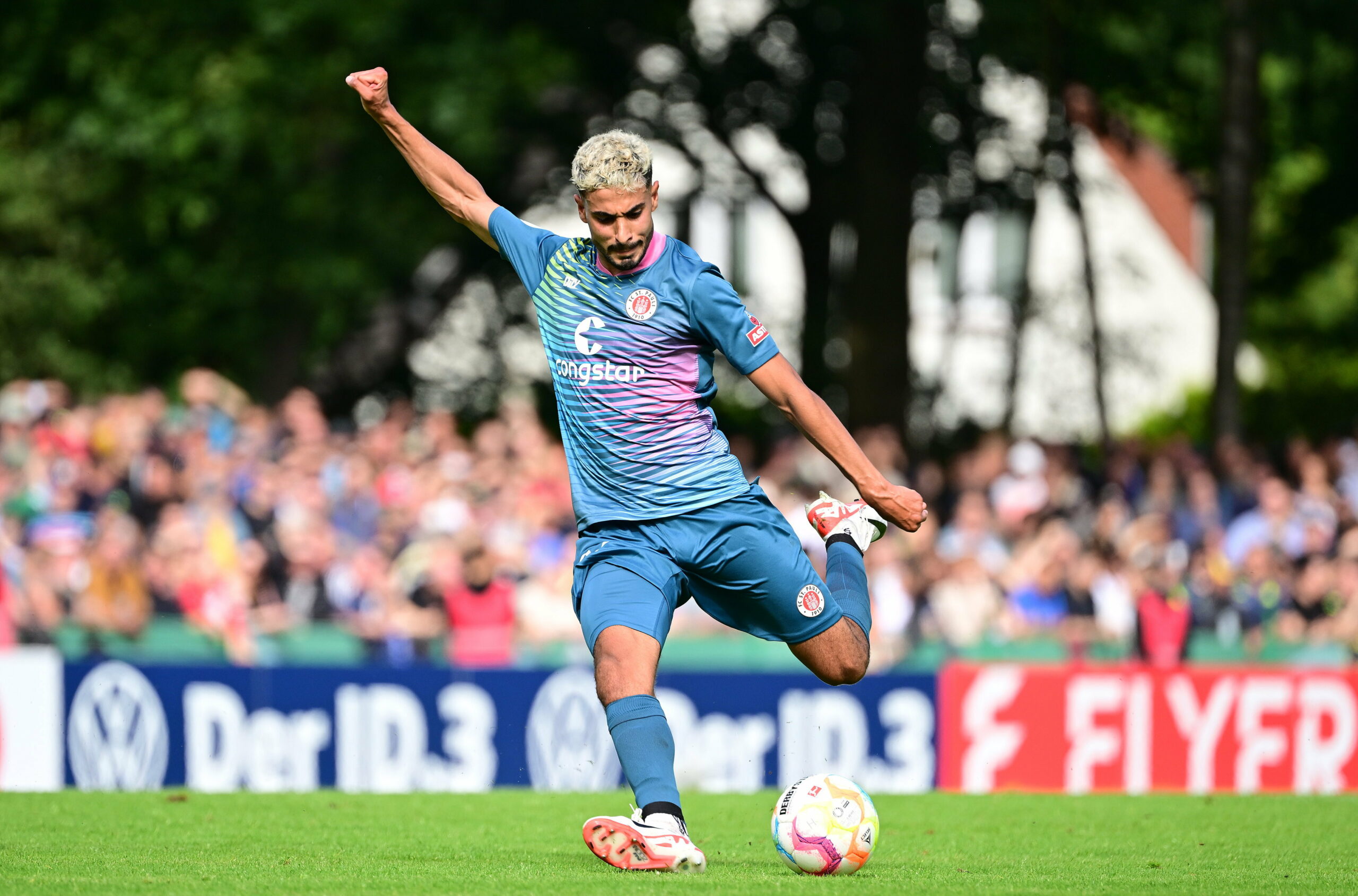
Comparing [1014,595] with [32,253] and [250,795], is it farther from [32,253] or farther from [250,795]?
[32,253]

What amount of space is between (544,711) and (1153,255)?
32543 mm

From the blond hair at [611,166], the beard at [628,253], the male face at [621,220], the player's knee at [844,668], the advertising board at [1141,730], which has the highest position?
the blond hair at [611,166]

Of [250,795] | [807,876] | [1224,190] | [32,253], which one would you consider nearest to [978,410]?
[1224,190]

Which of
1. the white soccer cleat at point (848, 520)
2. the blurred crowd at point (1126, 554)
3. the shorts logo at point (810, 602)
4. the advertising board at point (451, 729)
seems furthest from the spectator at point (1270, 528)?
the shorts logo at point (810, 602)

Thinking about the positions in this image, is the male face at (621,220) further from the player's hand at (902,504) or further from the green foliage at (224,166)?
the green foliage at (224,166)

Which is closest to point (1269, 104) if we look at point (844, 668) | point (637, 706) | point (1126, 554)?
point (1126, 554)

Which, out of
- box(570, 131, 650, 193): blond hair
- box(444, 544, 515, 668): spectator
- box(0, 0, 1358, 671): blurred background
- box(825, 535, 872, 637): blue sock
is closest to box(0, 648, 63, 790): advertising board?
box(0, 0, 1358, 671): blurred background

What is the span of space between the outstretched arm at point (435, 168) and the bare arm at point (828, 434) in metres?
1.29

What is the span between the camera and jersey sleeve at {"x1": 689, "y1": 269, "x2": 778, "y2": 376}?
6.25m

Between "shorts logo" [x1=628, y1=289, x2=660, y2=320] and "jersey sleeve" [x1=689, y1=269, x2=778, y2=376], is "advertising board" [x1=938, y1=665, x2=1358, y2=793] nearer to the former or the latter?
"jersey sleeve" [x1=689, y1=269, x2=778, y2=376]

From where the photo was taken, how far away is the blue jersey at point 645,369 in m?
6.30

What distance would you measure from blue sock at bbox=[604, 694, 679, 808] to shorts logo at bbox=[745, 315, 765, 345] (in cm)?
125

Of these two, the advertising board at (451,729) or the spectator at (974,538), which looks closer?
the advertising board at (451,729)

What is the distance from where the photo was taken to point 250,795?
360 inches
